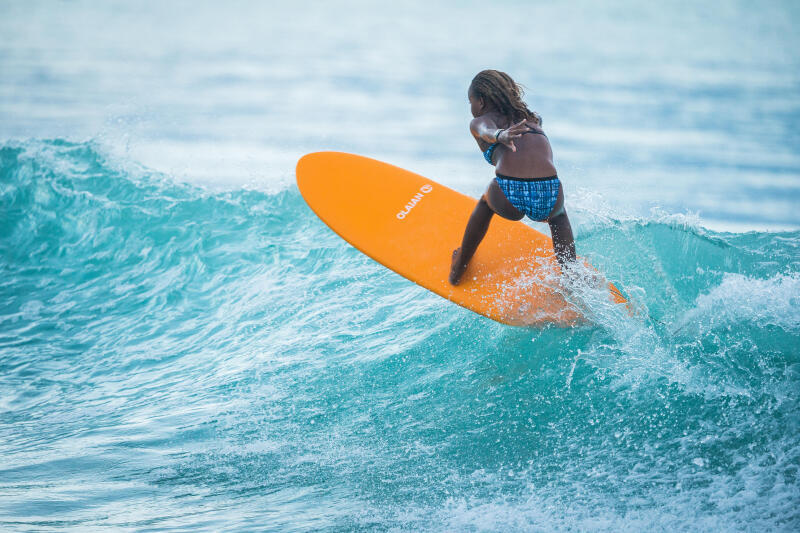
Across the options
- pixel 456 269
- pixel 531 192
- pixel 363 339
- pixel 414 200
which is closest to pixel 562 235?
pixel 531 192

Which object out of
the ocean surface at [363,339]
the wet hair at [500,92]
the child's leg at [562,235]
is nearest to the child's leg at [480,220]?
the child's leg at [562,235]

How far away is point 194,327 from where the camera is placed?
469cm

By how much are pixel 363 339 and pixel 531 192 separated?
1.44 meters

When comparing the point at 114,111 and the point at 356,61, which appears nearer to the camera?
the point at 114,111

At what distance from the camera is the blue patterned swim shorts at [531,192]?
3.17 metres

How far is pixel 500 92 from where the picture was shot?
3.21 metres

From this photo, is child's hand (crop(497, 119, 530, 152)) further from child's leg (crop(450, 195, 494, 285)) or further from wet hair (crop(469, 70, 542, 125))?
child's leg (crop(450, 195, 494, 285))

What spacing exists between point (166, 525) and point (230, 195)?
3755 mm

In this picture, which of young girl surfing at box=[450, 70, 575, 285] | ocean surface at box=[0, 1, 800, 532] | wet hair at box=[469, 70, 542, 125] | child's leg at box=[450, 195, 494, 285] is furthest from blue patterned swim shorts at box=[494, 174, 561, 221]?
ocean surface at box=[0, 1, 800, 532]

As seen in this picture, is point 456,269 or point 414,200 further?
point 414,200

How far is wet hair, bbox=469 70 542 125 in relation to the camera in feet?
10.5

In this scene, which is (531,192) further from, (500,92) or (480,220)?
(500,92)

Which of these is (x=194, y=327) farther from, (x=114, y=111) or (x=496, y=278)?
(x=114, y=111)

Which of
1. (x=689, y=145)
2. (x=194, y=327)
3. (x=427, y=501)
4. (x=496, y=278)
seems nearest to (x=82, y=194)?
(x=194, y=327)
